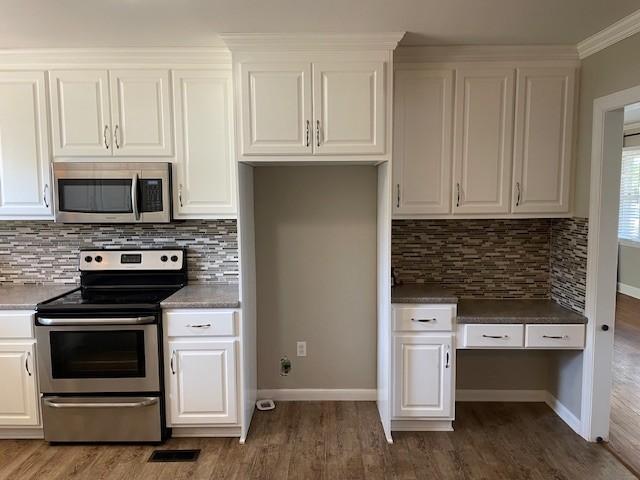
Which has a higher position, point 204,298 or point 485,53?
point 485,53

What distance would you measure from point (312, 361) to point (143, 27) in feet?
7.90

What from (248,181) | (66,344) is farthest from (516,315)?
(66,344)

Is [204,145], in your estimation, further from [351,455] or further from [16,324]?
[351,455]

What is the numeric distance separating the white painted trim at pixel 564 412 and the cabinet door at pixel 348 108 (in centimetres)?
212

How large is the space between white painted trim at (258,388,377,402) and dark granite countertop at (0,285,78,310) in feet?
5.14

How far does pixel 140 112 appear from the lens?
2887 mm

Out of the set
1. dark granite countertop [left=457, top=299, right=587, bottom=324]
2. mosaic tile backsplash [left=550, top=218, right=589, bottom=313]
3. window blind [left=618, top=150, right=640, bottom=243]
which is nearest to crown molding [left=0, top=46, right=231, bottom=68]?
dark granite countertop [left=457, top=299, right=587, bottom=324]

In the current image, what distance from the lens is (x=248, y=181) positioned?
302cm

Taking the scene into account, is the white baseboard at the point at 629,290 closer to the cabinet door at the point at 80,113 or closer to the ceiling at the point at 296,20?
the ceiling at the point at 296,20

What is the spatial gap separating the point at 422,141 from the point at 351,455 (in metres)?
1.95

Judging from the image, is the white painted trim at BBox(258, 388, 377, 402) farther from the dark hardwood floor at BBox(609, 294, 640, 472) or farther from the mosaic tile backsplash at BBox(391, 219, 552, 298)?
the dark hardwood floor at BBox(609, 294, 640, 472)

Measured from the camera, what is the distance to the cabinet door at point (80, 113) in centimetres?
287

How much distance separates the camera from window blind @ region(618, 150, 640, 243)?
6.41 metres

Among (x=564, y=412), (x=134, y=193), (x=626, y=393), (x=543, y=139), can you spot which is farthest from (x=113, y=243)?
(x=626, y=393)
